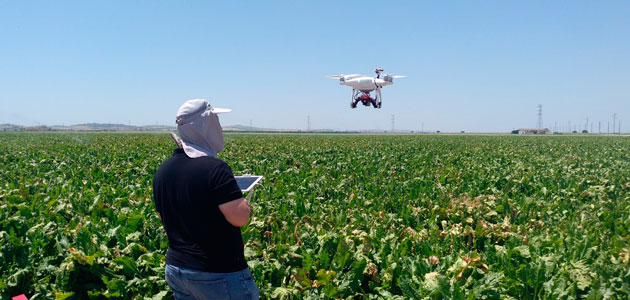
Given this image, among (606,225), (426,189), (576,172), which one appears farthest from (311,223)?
(576,172)

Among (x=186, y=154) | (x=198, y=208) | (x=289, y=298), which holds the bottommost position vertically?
(x=289, y=298)

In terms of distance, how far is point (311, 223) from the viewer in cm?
643

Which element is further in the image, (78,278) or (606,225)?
(606,225)

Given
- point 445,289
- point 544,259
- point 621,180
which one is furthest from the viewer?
point 621,180

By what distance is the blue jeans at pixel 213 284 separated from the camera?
8.20ft

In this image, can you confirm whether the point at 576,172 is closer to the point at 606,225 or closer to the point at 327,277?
the point at 606,225

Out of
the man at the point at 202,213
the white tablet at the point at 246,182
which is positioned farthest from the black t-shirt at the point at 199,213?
the white tablet at the point at 246,182

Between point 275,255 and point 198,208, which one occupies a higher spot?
point 198,208

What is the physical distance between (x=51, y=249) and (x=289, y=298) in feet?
10.7

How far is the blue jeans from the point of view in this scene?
98.4 inches

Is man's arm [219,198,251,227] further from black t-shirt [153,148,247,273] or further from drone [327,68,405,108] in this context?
drone [327,68,405,108]

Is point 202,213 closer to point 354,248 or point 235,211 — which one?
point 235,211

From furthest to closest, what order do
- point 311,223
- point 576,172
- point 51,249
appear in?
point 576,172
point 311,223
point 51,249

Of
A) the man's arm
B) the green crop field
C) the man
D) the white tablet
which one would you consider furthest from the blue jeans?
the green crop field
